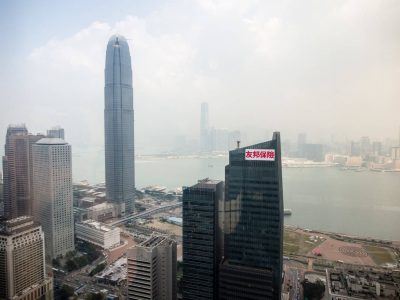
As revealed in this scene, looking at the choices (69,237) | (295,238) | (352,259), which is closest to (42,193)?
(69,237)

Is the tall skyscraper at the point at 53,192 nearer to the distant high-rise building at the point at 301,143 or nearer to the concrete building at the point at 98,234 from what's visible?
the concrete building at the point at 98,234

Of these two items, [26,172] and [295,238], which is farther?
[295,238]

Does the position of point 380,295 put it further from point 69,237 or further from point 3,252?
point 69,237

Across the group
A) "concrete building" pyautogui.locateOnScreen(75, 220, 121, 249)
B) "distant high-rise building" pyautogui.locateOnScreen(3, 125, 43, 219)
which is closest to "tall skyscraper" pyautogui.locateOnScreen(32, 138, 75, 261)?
"distant high-rise building" pyautogui.locateOnScreen(3, 125, 43, 219)

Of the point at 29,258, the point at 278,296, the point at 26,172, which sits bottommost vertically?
the point at 278,296

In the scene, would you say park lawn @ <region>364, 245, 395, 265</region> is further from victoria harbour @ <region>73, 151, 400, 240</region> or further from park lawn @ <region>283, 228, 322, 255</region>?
park lawn @ <region>283, 228, 322, 255</region>

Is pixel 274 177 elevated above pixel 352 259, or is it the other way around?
pixel 274 177

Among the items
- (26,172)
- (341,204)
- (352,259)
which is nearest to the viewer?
(352,259)

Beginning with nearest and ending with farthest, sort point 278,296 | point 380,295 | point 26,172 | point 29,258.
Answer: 1. point 380,295
2. point 278,296
3. point 29,258
4. point 26,172
